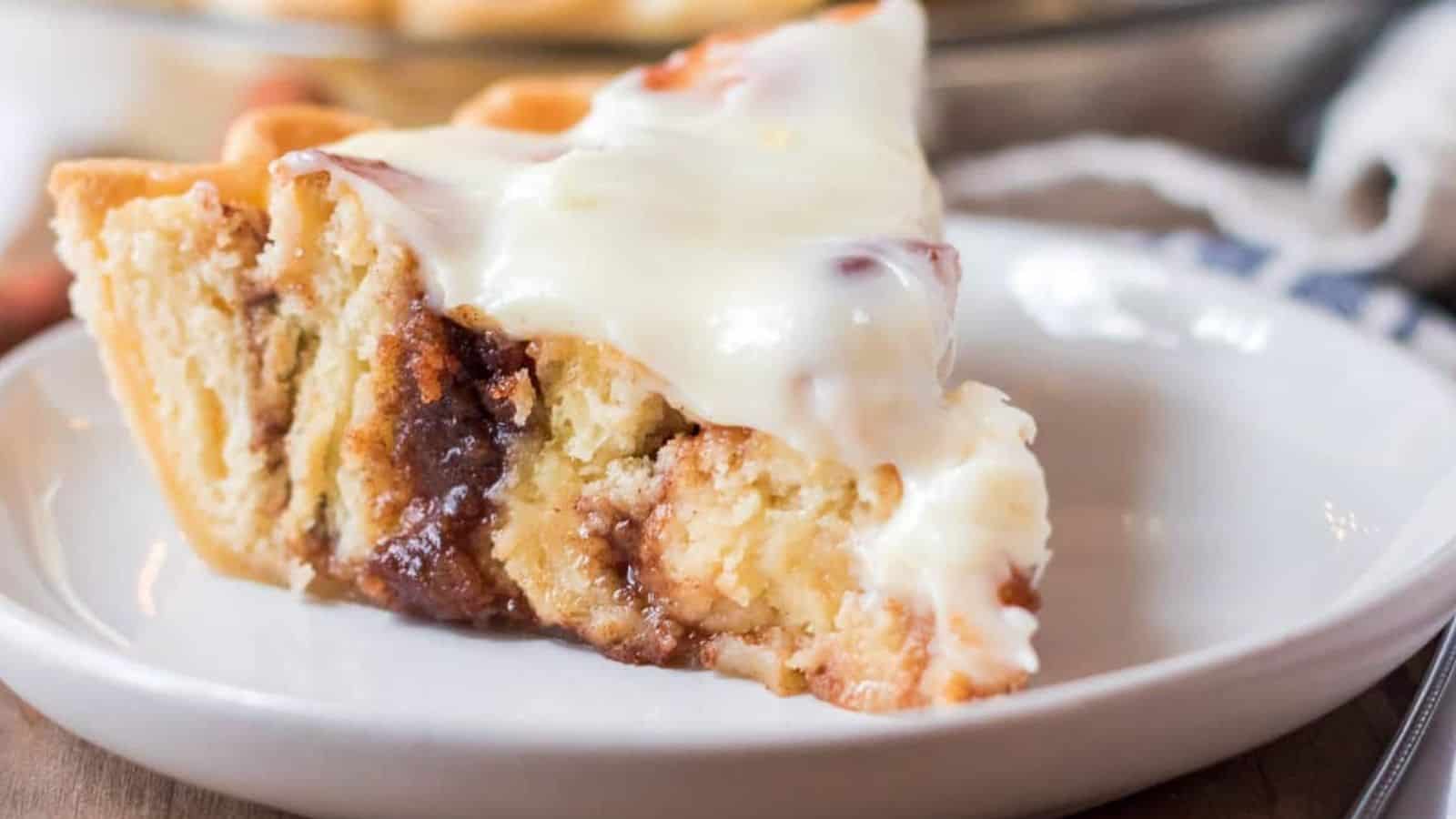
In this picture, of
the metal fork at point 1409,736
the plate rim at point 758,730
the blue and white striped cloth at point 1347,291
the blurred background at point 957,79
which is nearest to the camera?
the plate rim at point 758,730

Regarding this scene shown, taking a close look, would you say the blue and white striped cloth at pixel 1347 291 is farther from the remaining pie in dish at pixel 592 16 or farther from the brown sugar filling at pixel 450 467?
the brown sugar filling at pixel 450 467

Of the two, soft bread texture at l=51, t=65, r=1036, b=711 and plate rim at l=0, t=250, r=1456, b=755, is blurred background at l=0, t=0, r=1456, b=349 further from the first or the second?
plate rim at l=0, t=250, r=1456, b=755

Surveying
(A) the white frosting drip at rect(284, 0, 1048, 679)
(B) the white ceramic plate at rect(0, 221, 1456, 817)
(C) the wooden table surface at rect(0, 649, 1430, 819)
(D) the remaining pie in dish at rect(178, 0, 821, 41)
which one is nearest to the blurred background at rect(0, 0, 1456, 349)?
(D) the remaining pie in dish at rect(178, 0, 821, 41)

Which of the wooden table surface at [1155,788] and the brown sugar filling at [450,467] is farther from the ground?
the brown sugar filling at [450,467]

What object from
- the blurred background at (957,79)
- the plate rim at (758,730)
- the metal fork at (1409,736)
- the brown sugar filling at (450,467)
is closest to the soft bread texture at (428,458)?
the brown sugar filling at (450,467)

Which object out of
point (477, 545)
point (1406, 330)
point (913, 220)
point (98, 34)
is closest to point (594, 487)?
point (477, 545)

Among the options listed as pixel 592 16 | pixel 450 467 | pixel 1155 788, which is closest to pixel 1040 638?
pixel 1155 788
